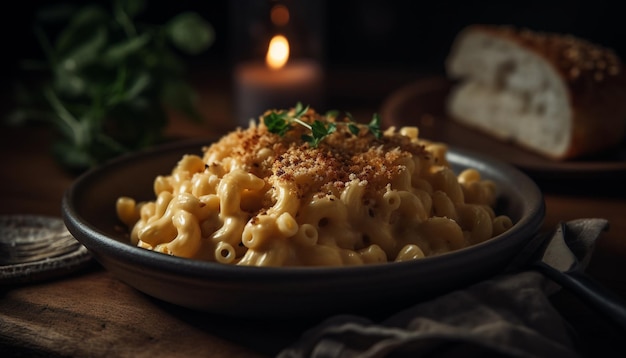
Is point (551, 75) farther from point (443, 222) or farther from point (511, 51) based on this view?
point (443, 222)

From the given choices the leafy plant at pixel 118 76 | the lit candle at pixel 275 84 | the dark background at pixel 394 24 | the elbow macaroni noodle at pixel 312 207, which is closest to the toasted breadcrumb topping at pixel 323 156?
the elbow macaroni noodle at pixel 312 207

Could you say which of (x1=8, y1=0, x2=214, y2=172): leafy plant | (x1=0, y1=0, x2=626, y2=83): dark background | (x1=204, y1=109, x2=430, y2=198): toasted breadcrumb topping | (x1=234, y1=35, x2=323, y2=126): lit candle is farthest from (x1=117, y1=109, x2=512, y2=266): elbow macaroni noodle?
(x1=0, y1=0, x2=626, y2=83): dark background

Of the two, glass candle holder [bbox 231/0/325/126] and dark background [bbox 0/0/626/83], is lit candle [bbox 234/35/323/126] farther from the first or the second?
dark background [bbox 0/0/626/83]

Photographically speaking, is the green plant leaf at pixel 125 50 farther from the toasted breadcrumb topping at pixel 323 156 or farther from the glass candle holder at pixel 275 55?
the toasted breadcrumb topping at pixel 323 156

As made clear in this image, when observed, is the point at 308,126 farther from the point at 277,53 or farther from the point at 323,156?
the point at 277,53

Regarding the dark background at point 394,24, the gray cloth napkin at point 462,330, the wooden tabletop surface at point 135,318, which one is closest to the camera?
the gray cloth napkin at point 462,330
